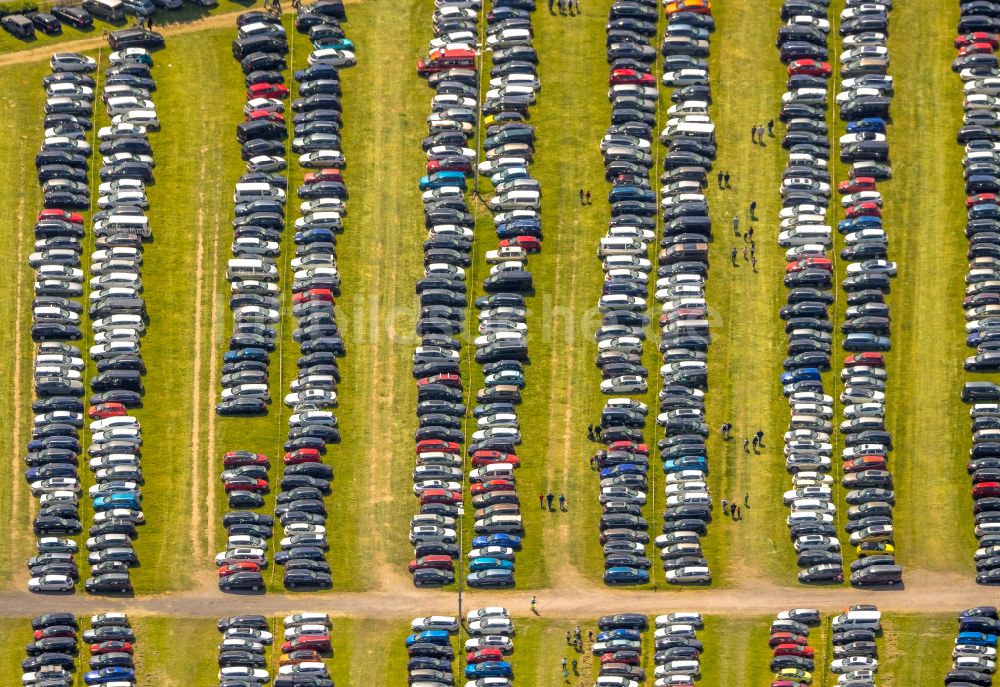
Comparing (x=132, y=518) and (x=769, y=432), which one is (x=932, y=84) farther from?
(x=132, y=518)

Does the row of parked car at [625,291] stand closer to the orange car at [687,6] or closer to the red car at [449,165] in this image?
the orange car at [687,6]

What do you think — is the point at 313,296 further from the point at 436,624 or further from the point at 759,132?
the point at 759,132

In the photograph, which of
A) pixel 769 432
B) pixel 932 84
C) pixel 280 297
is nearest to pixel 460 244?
pixel 280 297

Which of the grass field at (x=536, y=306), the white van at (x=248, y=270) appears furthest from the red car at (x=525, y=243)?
the white van at (x=248, y=270)

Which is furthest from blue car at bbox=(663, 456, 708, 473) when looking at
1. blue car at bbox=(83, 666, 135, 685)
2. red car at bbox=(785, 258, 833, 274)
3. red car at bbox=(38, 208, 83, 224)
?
red car at bbox=(38, 208, 83, 224)

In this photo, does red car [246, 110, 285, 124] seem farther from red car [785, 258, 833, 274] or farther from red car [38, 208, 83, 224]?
red car [785, 258, 833, 274]
